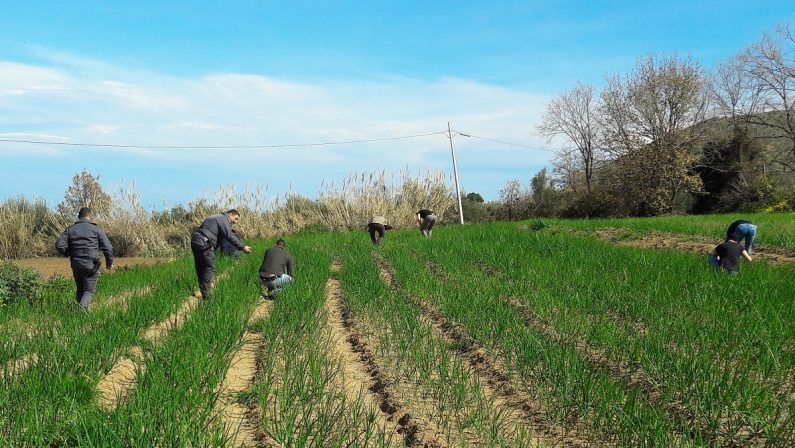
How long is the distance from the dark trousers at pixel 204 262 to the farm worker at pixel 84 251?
3.85 ft

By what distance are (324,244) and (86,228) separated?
403 inches

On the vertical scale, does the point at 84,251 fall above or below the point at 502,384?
above

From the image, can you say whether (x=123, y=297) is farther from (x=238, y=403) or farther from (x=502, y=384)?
(x=502, y=384)

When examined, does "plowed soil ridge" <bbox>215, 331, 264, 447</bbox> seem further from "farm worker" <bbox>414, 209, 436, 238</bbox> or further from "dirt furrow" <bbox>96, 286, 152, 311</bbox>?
"farm worker" <bbox>414, 209, 436, 238</bbox>

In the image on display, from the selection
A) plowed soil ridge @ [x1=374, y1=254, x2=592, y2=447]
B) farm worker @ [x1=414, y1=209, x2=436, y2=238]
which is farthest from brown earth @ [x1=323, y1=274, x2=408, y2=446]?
farm worker @ [x1=414, y1=209, x2=436, y2=238]

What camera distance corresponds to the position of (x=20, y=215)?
21734mm

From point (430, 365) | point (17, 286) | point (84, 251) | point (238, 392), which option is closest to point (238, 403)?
point (238, 392)

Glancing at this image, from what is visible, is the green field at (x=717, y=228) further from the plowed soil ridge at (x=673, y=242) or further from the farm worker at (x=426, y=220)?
the farm worker at (x=426, y=220)

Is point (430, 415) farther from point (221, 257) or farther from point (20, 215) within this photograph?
point (20, 215)

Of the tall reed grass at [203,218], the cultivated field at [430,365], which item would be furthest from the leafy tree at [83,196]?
the cultivated field at [430,365]

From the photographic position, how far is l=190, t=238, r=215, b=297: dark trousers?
8953 mm

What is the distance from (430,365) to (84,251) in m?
5.65

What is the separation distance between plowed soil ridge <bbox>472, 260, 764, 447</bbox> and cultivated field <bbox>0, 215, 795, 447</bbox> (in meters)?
0.02

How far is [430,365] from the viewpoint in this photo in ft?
16.8
